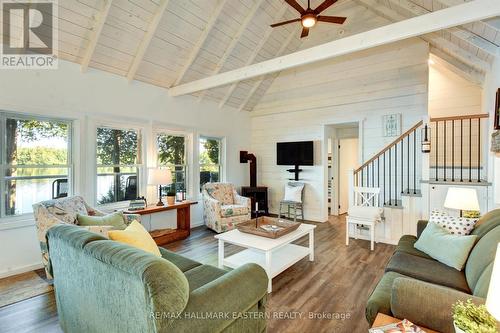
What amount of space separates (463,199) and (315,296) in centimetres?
199

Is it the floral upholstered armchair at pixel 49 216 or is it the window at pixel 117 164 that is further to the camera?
the window at pixel 117 164

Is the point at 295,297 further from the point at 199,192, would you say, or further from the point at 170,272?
the point at 199,192

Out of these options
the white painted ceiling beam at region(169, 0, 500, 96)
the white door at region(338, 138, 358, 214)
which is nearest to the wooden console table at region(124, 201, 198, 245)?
the white painted ceiling beam at region(169, 0, 500, 96)

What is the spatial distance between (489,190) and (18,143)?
6.34 metres

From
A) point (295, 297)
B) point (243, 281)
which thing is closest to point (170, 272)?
point (243, 281)

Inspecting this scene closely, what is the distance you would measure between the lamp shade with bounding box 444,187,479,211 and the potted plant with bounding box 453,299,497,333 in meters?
2.25

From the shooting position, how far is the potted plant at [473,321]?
0.97 m

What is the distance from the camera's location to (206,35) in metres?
→ 4.29

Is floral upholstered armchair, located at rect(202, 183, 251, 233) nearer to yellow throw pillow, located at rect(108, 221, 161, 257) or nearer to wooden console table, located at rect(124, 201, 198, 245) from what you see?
wooden console table, located at rect(124, 201, 198, 245)

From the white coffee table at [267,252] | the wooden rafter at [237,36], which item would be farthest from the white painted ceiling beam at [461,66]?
the white coffee table at [267,252]

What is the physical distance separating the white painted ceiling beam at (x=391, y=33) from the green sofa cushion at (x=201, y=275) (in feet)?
9.56

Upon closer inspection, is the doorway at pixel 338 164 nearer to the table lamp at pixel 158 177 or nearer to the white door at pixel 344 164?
the white door at pixel 344 164

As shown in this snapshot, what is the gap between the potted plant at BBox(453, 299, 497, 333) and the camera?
97 centimetres

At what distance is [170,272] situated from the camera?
47.9 inches
